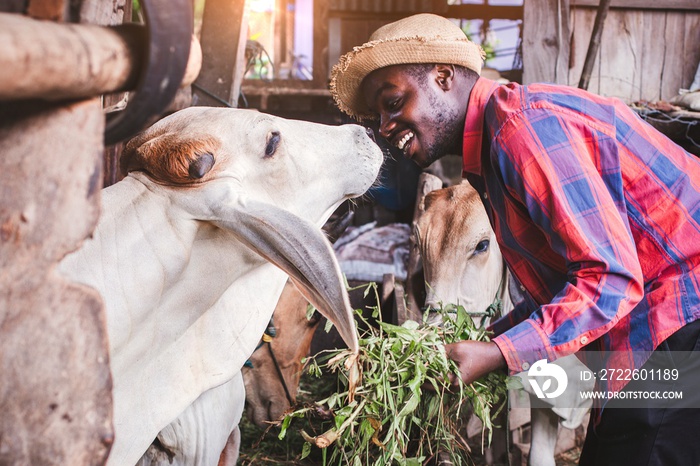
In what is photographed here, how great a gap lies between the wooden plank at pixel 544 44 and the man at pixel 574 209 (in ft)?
10.1

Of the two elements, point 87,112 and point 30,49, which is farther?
point 87,112

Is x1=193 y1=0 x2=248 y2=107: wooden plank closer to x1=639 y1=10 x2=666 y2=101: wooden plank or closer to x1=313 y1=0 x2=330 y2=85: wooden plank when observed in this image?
x1=639 y1=10 x2=666 y2=101: wooden plank

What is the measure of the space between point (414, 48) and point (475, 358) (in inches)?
41.8

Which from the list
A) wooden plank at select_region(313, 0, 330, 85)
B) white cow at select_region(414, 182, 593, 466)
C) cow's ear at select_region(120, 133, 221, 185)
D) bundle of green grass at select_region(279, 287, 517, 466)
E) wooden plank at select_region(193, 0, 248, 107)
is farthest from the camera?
wooden plank at select_region(313, 0, 330, 85)

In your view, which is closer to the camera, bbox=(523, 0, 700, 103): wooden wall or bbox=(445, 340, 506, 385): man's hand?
bbox=(445, 340, 506, 385): man's hand

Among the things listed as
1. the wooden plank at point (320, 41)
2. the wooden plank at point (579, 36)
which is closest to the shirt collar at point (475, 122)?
the wooden plank at point (579, 36)

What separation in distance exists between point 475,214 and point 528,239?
5.82ft

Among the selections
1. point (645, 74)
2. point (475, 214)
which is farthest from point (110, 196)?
point (645, 74)

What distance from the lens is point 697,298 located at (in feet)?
6.55

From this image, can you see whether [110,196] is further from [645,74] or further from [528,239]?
[645,74]

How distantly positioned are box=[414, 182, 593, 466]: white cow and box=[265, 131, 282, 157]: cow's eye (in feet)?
6.31

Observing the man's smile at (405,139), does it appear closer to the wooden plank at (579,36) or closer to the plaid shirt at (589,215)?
the plaid shirt at (589,215)

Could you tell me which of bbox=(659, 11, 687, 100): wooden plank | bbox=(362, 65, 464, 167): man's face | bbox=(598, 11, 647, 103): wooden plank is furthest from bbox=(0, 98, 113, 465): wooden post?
bbox=(659, 11, 687, 100): wooden plank

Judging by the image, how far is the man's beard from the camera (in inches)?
92.1
